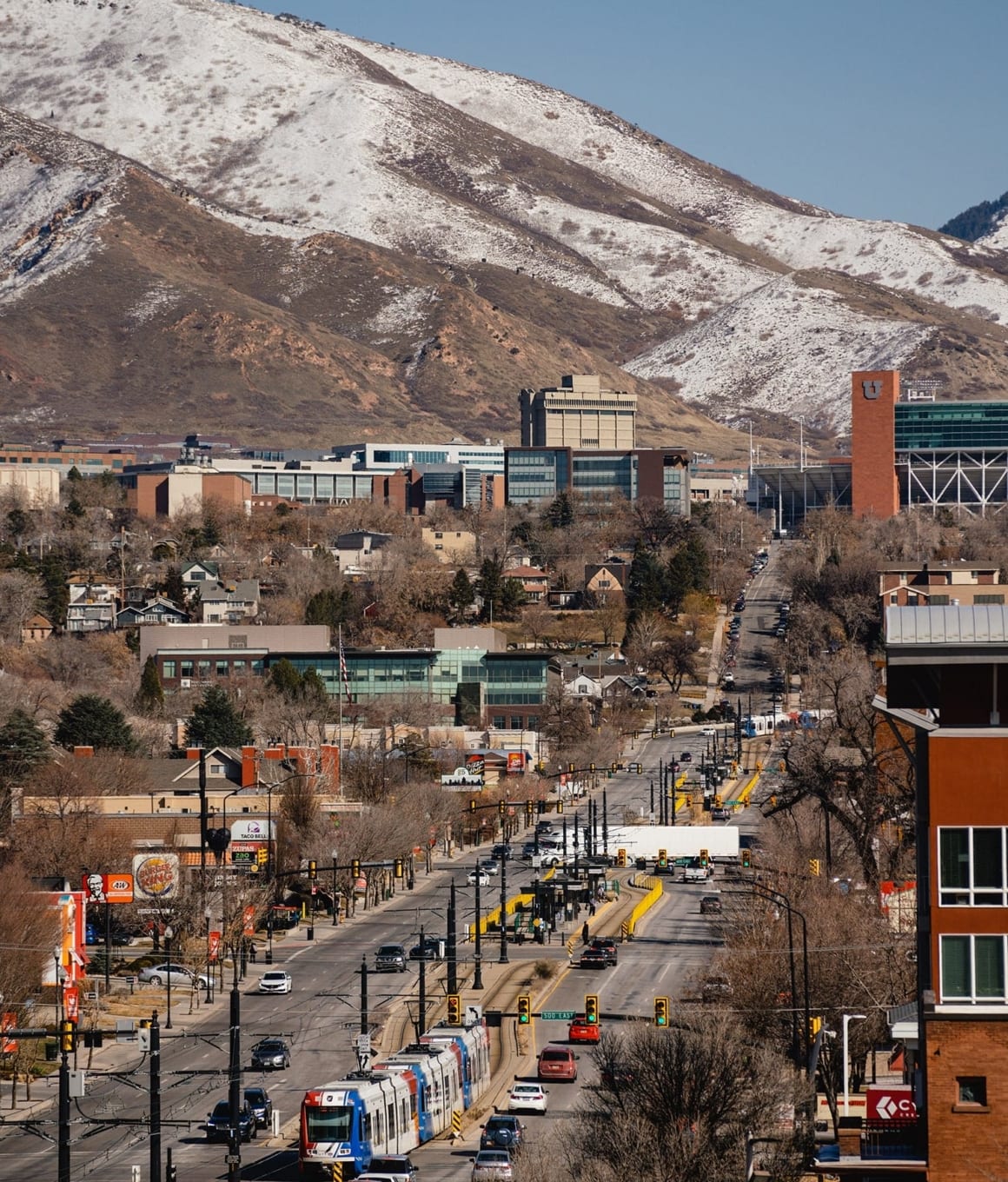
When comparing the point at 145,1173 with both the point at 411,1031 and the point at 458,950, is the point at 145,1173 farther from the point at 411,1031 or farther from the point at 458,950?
the point at 458,950

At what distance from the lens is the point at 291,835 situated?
335 feet

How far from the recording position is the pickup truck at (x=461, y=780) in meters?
137

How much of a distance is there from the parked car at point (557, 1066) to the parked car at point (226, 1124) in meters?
7.83

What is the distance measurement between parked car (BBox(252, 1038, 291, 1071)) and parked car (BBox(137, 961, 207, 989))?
46.4 feet

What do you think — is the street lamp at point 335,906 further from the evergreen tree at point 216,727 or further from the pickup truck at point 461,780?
the evergreen tree at point 216,727

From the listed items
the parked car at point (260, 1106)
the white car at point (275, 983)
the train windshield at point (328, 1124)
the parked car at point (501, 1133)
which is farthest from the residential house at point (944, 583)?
the train windshield at point (328, 1124)

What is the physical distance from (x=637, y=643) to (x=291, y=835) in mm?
83950

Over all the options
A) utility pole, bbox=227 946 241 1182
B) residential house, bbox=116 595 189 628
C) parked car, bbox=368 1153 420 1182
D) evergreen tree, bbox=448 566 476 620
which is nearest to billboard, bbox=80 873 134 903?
utility pole, bbox=227 946 241 1182

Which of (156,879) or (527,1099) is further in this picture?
(156,879)

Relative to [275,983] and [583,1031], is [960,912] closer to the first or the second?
[583,1031]

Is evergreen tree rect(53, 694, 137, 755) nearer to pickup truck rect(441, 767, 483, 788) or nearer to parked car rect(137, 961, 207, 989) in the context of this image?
pickup truck rect(441, 767, 483, 788)

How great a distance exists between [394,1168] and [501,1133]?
2.69 metres

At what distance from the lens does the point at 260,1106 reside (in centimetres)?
5384

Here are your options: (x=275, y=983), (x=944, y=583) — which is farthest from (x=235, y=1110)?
(x=944, y=583)
